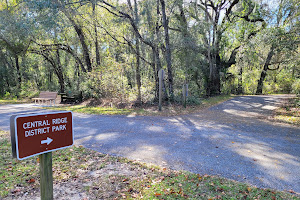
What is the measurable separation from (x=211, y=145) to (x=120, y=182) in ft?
9.74

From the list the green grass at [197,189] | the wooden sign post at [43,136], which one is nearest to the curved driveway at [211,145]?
the green grass at [197,189]

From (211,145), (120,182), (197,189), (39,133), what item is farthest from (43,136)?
(211,145)

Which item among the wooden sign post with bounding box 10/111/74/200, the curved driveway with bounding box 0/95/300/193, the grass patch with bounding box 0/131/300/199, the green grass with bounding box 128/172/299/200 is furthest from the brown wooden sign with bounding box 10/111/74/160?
the curved driveway with bounding box 0/95/300/193

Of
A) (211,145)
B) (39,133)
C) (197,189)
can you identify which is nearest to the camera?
(39,133)

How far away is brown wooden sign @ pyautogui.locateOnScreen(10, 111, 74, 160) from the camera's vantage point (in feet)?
5.60

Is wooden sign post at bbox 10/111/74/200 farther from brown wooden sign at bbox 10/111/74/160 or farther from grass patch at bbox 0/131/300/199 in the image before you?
grass patch at bbox 0/131/300/199

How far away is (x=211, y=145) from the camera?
535cm

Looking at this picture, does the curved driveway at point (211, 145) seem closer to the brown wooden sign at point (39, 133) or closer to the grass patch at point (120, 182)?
the grass patch at point (120, 182)

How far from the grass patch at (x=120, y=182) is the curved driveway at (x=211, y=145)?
0.36 meters

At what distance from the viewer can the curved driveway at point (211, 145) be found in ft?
12.4

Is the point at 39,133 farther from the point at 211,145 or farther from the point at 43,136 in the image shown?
the point at 211,145

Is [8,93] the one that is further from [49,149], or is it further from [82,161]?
[49,149]

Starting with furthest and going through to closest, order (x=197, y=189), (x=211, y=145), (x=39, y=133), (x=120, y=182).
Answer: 1. (x=211, y=145)
2. (x=120, y=182)
3. (x=197, y=189)
4. (x=39, y=133)

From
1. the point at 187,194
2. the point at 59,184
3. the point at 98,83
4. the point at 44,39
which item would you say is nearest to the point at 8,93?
the point at 44,39
